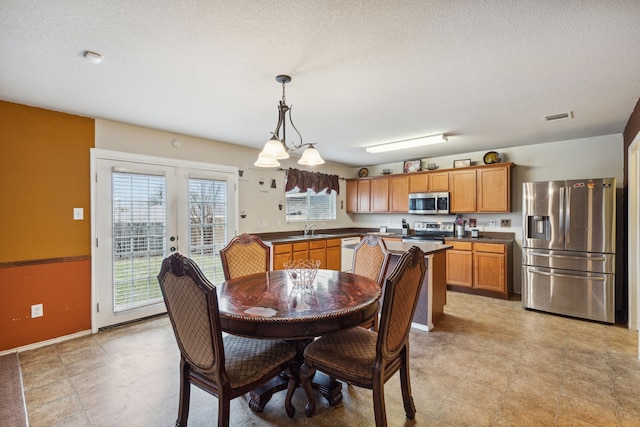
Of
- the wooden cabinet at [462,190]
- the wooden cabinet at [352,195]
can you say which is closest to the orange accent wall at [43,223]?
the wooden cabinet at [352,195]

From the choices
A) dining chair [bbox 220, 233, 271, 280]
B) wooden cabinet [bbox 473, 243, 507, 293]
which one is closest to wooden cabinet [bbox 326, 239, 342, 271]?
wooden cabinet [bbox 473, 243, 507, 293]

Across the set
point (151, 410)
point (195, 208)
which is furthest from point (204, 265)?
point (151, 410)

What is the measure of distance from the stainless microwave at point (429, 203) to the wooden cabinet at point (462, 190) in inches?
3.8

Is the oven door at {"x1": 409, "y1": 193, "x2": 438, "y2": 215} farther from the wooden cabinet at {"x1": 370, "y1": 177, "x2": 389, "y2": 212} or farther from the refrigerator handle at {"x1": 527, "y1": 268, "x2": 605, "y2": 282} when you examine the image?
the refrigerator handle at {"x1": 527, "y1": 268, "x2": 605, "y2": 282}

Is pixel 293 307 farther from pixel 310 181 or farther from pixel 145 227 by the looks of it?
pixel 310 181

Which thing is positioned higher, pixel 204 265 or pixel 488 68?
pixel 488 68

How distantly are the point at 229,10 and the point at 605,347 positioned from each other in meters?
4.14

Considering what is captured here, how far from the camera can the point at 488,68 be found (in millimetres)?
2221

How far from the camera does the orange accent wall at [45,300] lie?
2.82 meters

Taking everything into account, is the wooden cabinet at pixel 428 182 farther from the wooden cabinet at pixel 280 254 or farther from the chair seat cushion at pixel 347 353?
the chair seat cushion at pixel 347 353

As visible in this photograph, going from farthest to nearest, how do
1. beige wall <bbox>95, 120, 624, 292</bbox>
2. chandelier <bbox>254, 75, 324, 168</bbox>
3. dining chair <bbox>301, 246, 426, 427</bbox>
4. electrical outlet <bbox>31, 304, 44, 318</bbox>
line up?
beige wall <bbox>95, 120, 624, 292</bbox> < electrical outlet <bbox>31, 304, 44, 318</bbox> < chandelier <bbox>254, 75, 324, 168</bbox> < dining chair <bbox>301, 246, 426, 427</bbox>

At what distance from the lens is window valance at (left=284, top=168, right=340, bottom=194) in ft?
17.5

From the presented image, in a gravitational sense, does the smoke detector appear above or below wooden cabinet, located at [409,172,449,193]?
above

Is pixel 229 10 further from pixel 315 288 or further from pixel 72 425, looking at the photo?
pixel 72 425
